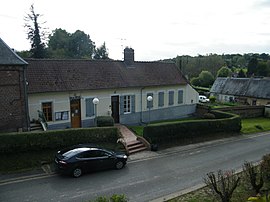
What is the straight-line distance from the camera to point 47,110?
21.0 meters

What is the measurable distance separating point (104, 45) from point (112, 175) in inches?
2606

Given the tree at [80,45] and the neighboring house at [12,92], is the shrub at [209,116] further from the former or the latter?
the tree at [80,45]

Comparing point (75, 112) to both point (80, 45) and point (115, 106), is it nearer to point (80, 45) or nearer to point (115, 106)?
point (115, 106)

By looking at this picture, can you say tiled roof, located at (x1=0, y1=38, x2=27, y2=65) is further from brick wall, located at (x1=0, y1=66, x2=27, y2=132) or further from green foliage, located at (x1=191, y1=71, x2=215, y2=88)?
green foliage, located at (x1=191, y1=71, x2=215, y2=88)

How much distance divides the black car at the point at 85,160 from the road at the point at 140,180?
42 cm

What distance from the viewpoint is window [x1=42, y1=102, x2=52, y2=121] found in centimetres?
2081

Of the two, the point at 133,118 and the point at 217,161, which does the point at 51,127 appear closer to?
the point at 133,118

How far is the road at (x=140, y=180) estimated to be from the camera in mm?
12000

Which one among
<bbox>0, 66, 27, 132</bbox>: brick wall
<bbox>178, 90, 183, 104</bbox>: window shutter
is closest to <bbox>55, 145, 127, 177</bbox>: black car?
<bbox>0, 66, 27, 132</bbox>: brick wall

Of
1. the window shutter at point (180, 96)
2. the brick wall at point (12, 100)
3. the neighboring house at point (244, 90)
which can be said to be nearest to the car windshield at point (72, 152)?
the brick wall at point (12, 100)

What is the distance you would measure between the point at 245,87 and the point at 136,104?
30818 millimetres

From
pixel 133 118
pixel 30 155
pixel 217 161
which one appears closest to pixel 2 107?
pixel 30 155

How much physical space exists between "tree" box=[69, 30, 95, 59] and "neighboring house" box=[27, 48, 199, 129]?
4111 cm

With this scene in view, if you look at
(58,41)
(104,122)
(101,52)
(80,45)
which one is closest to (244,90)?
(104,122)
